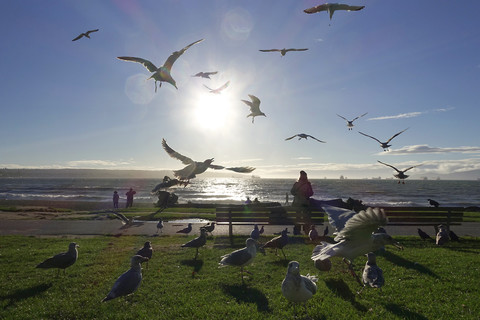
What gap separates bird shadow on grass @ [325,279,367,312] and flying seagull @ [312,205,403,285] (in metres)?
0.94

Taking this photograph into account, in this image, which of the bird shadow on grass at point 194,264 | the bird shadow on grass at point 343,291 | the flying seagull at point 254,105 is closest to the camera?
the bird shadow on grass at point 343,291

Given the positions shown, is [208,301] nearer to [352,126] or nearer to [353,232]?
[353,232]

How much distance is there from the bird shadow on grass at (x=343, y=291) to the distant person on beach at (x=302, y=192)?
6584 millimetres

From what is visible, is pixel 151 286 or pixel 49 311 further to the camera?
pixel 151 286

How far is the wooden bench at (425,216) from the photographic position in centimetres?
1355

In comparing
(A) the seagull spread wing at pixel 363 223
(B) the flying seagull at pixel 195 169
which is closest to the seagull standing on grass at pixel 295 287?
(A) the seagull spread wing at pixel 363 223

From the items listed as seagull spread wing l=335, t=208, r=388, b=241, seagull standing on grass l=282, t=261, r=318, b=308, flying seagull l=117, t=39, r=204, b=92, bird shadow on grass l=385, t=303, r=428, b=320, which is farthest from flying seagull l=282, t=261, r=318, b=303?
flying seagull l=117, t=39, r=204, b=92

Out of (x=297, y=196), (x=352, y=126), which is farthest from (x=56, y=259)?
(x=352, y=126)

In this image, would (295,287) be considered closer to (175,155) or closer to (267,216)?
(175,155)

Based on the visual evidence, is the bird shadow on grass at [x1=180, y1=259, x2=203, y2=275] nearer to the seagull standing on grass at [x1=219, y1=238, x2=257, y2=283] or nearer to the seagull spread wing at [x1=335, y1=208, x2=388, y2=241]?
the seagull standing on grass at [x1=219, y1=238, x2=257, y2=283]

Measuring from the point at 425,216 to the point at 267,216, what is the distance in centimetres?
716

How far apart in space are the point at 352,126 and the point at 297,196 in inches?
164

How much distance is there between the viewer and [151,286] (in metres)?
7.18

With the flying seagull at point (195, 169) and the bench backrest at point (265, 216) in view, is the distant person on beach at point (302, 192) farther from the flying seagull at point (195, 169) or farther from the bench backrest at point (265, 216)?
the flying seagull at point (195, 169)
